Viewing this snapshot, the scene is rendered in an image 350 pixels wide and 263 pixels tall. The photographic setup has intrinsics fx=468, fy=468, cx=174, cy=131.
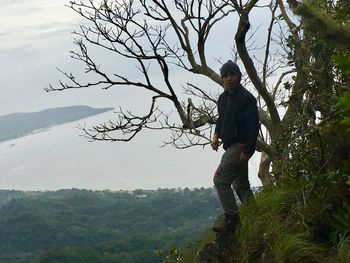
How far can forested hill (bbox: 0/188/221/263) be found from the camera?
6912cm

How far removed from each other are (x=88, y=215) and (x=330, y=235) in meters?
111

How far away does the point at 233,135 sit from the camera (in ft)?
16.4

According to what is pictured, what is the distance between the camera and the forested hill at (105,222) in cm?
6912

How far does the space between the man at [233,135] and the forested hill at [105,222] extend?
5782 centimetres

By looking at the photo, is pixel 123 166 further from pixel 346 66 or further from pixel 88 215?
pixel 346 66

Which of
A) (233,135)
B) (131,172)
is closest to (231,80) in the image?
(233,135)

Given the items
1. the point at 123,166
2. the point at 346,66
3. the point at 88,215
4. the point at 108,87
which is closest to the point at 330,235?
the point at 346,66

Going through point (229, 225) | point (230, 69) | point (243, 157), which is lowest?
point (229, 225)

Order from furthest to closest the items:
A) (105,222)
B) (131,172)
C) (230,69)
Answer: (131,172), (105,222), (230,69)

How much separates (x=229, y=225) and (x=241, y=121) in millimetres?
1127

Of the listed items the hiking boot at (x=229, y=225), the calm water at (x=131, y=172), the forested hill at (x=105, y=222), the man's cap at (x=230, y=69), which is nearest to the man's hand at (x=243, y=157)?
the hiking boot at (x=229, y=225)

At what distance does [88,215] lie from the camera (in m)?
111

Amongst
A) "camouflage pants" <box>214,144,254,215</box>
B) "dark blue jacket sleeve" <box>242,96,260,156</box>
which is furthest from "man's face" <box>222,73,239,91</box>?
"camouflage pants" <box>214,144,254,215</box>

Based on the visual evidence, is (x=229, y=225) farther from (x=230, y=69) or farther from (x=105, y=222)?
(x=105, y=222)
